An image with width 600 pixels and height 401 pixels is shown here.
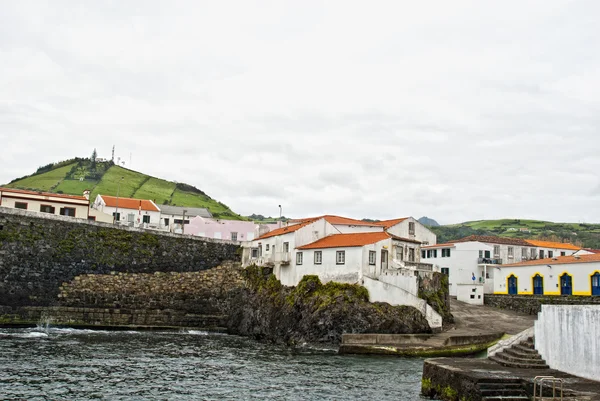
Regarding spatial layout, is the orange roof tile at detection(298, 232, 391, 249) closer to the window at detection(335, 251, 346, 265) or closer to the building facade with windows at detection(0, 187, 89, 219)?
the window at detection(335, 251, 346, 265)

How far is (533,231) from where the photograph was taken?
159250mm

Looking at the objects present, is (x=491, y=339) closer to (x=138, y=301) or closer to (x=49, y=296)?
(x=138, y=301)

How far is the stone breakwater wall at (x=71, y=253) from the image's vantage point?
48.4 m

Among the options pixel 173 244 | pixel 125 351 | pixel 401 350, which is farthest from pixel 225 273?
pixel 401 350

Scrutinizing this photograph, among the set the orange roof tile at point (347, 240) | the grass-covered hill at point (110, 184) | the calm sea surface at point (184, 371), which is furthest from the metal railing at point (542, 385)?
the grass-covered hill at point (110, 184)

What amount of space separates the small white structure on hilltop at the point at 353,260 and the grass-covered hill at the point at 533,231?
93891mm

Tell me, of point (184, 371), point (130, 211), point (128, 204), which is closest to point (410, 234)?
point (184, 371)

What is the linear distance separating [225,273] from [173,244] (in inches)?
241

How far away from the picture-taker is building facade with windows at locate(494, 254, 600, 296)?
49.5 meters

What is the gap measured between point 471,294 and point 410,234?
357 inches

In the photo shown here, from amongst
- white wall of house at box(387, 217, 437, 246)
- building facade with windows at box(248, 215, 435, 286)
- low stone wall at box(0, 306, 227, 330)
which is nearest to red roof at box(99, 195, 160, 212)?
low stone wall at box(0, 306, 227, 330)

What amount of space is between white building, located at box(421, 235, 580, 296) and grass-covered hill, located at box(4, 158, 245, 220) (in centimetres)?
5785

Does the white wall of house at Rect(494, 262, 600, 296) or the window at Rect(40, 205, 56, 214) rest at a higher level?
the window at Rect(40, 205, 56, 214)

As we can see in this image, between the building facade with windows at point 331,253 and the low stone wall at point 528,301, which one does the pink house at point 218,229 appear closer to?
the building facade with windows at point 331,253
